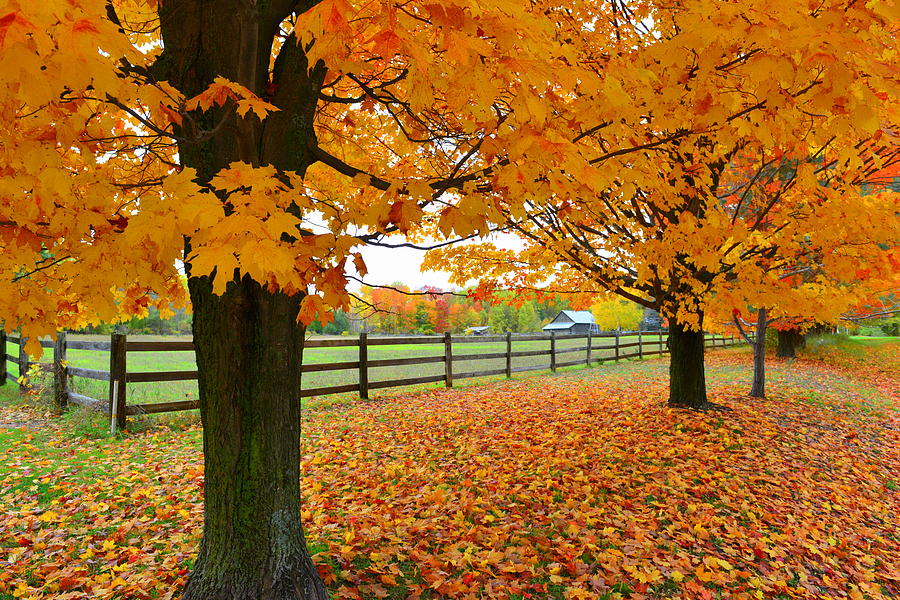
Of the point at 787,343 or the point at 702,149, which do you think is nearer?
the point at 702,149

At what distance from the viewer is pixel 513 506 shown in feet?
14.0

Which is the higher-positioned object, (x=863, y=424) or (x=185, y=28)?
(x=185, y=28)

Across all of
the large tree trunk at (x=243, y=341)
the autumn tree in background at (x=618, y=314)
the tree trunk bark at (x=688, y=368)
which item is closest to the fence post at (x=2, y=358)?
the large tree trunk at (x=243, y=341)

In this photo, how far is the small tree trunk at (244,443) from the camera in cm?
252

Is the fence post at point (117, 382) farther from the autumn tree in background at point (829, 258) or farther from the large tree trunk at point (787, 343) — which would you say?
the large tree trunk at point (787, 343)

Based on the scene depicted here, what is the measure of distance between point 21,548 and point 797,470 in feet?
25.8

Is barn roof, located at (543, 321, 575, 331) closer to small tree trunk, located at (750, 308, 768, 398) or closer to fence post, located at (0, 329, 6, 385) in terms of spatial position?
small tree trunk, located at (750, 308, 768, 398)

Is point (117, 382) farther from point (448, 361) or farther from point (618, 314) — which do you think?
point (618, 314)

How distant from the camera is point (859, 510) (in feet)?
16.1

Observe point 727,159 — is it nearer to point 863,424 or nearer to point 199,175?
point 863,424

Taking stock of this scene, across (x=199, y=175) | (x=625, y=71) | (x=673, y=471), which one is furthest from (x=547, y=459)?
(x=199, y=175)

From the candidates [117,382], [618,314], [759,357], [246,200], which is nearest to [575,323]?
[618,314]

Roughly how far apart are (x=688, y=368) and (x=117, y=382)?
8996 mm

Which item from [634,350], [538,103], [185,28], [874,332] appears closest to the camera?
[538,103]
